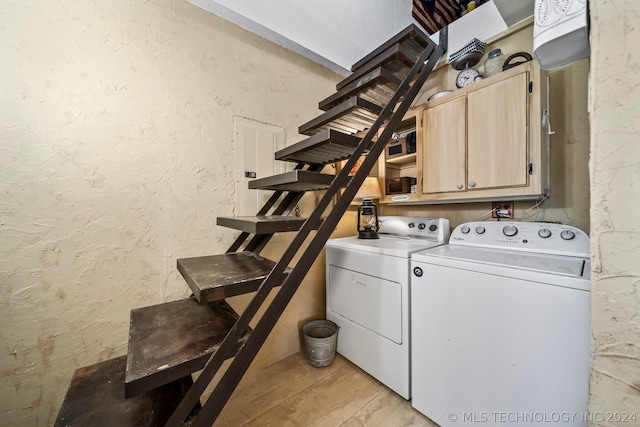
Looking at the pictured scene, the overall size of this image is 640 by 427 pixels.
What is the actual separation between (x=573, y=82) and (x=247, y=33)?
2.15 m

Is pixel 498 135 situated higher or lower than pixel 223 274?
higher

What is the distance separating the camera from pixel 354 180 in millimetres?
1081

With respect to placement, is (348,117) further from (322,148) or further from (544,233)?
(544,233)

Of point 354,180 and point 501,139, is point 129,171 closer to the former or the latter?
point 354,180

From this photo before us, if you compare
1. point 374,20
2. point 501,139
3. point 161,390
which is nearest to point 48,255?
point 161,390

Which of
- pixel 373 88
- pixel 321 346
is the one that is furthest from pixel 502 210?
pixel 321 346

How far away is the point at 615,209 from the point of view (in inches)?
24.2

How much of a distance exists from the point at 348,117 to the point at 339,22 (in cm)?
115

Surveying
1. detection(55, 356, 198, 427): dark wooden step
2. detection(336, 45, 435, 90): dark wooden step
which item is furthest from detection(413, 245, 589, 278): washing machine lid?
detection(55, 356, 198, 427): dark wooden step

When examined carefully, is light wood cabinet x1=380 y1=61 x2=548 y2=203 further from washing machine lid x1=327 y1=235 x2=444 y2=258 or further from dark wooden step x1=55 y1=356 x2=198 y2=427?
dark wooden step x1=55 y1=356 x2=198 y2=427

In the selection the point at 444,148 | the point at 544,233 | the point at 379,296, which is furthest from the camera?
the point at 444,148

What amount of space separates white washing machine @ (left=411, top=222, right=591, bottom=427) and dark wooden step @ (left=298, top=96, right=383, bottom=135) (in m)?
A: 0.88

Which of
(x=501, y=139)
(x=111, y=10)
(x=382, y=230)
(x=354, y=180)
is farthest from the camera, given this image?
(x=382, y=230)

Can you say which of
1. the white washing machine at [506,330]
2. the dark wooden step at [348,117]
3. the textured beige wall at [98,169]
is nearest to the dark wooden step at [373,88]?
the dark wooden step at [348,117]
